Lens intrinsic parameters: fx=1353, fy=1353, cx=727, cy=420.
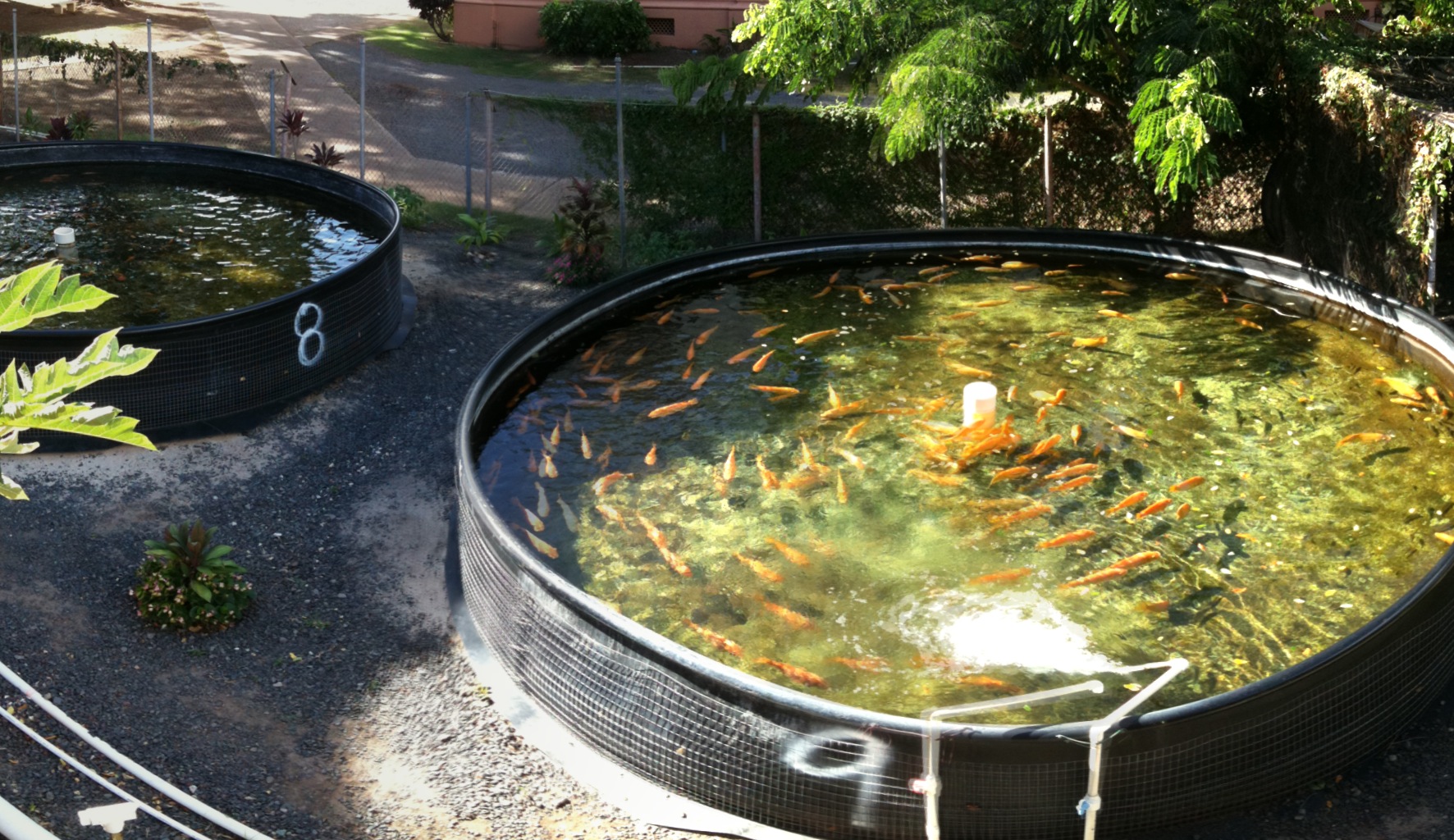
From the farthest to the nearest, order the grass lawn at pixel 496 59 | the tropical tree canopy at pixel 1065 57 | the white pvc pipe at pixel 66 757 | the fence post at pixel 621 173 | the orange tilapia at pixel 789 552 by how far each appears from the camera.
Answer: the grass lawn at pixel 496 59
the fence post at pixel 621 173
the tropical tree canopy at pixel 1065 57
the orange tilapia at pixel 789 552
the white pvc pipe at pixel 66 757

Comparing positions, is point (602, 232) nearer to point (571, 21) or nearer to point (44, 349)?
point (44, 349)

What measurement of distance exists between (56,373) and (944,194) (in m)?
13.6

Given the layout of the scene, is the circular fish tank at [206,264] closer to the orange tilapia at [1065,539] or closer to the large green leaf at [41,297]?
the orange tilapia at [1065,539]

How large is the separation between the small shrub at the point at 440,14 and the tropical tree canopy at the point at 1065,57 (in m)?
13.6

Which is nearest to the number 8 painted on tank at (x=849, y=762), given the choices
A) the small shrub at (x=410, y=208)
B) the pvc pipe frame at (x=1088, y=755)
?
the pvc pipe frame at (x=1088, y=755)

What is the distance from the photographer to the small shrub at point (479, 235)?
16203 millimetres

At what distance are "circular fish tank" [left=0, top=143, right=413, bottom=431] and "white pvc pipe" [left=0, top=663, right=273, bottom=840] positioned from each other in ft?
13.7

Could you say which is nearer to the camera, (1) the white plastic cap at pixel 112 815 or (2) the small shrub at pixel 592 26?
(1) the white plastic cap at pixel 112 815

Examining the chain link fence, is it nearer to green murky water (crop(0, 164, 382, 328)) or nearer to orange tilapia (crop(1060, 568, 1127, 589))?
green murky water (crop(0, 164, 382, 328))

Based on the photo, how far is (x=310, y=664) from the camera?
9.15 metres

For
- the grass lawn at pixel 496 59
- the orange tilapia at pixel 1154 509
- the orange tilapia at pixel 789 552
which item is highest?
the grass lawn at pixel 496 59

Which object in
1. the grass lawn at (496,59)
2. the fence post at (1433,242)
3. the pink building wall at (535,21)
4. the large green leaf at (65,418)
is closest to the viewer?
the large green leaf at (65,418)

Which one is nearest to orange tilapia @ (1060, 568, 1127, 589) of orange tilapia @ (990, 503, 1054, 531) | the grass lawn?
orange tilapia @ (990, 503, 1054, 531)

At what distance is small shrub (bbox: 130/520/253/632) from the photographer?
923cm
